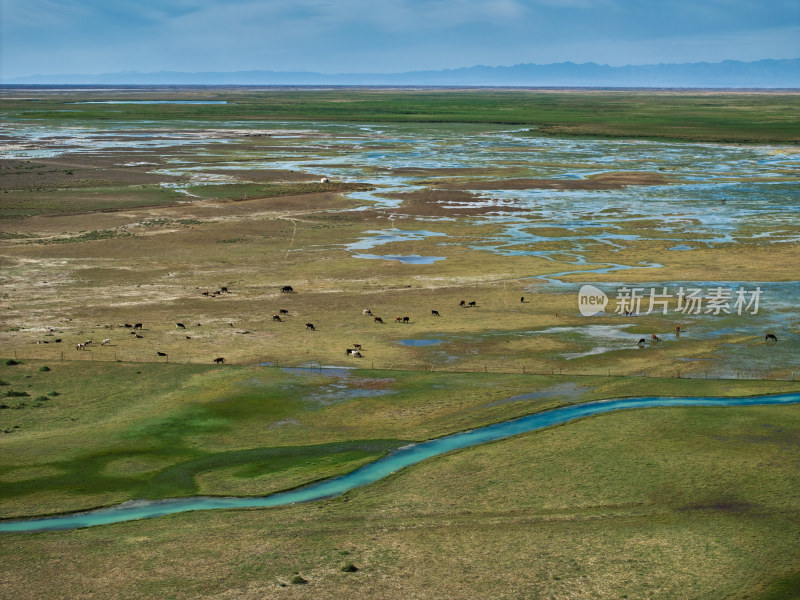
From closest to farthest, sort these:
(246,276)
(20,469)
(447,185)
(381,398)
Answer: (20,469) < (381,398) < (246,276) < (447,185)

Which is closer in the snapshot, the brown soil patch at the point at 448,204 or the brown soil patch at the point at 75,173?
the brown soil patch at the point at 448,204

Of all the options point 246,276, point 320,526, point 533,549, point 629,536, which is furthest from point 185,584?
point 246,276

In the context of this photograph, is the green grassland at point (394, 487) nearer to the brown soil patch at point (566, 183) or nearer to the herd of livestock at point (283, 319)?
the herd of livestock at point (283, 319)

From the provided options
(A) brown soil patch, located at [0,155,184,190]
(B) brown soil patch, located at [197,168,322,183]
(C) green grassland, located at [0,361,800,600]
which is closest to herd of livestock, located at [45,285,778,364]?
(C) green grassland, located at [0,361,800,600]

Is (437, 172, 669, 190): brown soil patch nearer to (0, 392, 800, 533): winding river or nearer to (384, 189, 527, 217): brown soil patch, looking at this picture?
(384, 189, 527, 217): brown soil patch

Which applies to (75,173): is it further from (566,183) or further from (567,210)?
(567,210)

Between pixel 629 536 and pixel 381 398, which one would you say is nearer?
pixel 629 536

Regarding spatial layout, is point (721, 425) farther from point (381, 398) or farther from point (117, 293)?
point (117, 293)

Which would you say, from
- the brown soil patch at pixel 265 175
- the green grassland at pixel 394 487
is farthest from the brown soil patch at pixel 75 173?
the green grassland at pixel 394 487

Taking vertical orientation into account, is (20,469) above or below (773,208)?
below
